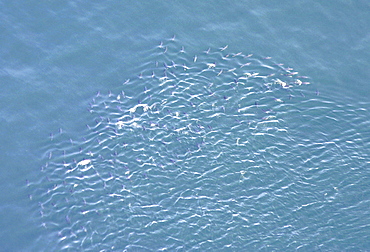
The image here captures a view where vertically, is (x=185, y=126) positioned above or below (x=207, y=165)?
above

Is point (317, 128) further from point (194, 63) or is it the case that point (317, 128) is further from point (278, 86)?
point (194, 63)

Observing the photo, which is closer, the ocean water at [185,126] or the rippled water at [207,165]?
the rippled water at [207,165]

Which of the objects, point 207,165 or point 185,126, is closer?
point 207,165

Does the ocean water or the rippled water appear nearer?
the rippled water

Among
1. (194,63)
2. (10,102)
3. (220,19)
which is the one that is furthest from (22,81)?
(220,19)
